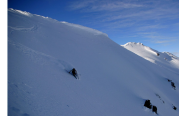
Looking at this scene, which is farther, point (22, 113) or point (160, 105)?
point (160, 105)

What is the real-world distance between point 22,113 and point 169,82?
24146 mm

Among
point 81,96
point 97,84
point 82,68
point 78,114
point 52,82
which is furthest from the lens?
point 82,68

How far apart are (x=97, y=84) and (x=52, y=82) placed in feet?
15.4

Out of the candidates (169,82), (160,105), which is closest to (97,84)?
(160,105)

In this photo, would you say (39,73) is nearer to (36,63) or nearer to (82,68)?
(36,63)

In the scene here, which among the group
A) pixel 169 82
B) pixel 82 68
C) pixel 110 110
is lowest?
pixel 110 110

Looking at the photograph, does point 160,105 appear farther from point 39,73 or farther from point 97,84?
point 39,73

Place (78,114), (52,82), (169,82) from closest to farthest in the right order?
(78,114), (52,82), (169,82)

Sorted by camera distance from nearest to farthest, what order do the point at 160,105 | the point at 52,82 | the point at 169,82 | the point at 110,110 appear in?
the point at 52,82
the point at 110,110
the point at 160,105
the point at 169,82
